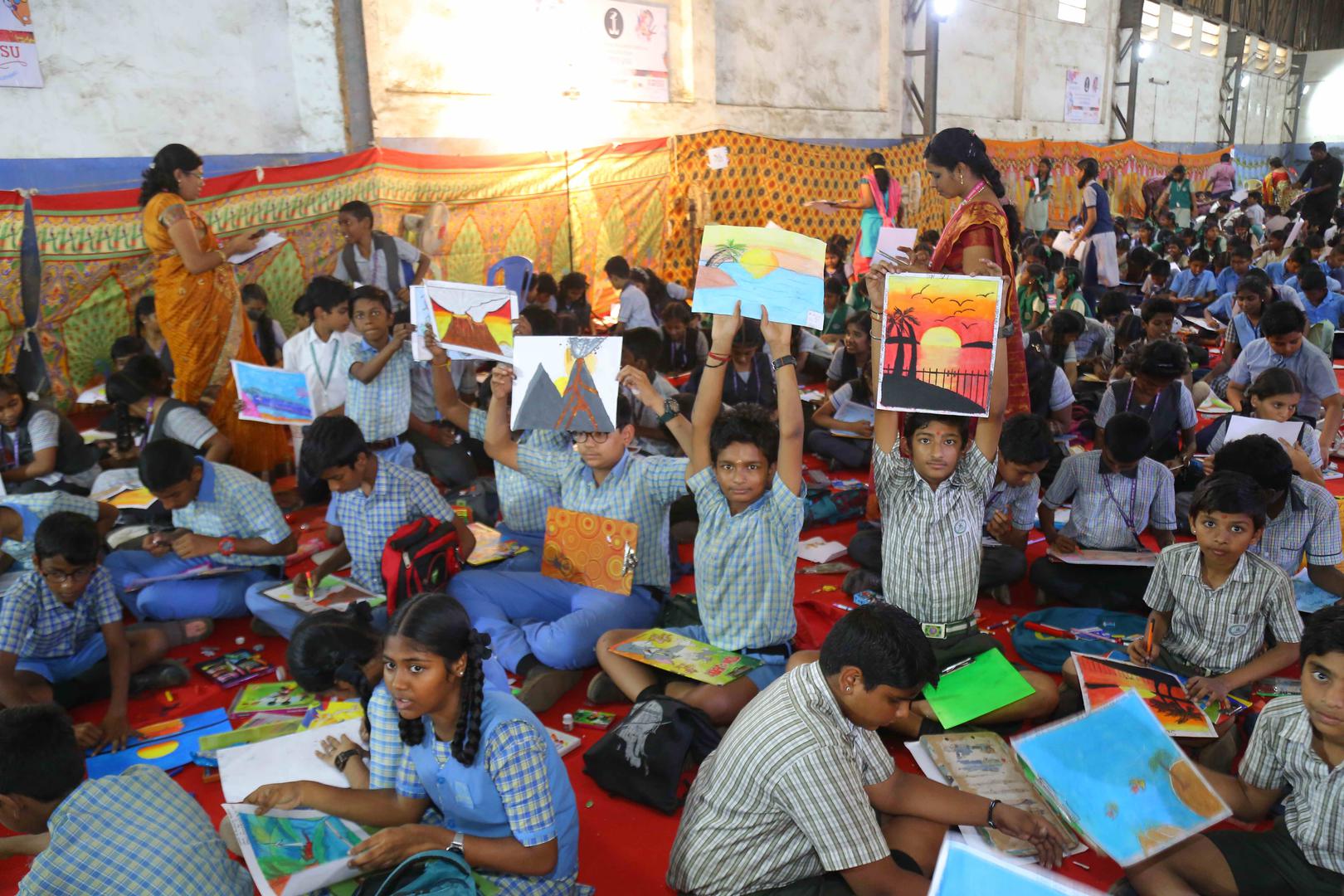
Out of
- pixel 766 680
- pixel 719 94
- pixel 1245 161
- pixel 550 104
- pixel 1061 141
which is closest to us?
pixel 766 680

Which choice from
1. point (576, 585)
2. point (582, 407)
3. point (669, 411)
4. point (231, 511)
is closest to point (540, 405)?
point (582, 407)

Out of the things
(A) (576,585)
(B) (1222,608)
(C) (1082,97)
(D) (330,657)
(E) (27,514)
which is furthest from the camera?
(C) (1082,97)

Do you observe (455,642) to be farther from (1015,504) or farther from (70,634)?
(1015,504)

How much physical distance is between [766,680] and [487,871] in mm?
1252

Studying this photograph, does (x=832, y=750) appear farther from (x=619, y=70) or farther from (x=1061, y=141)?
(x=1061, y=141)

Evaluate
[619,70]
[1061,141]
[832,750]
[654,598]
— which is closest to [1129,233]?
[1061,141]

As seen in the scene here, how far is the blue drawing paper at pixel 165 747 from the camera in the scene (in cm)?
321

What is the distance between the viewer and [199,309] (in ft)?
19.2

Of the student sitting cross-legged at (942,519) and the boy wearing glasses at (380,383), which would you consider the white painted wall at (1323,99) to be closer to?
the boy wearing glasses at (380,383)

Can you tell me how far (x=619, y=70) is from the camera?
34.9 feet

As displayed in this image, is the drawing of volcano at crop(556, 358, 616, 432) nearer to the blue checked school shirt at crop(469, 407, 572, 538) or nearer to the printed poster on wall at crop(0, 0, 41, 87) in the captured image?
the blue checked school shirt at crop(469, 407, 572, 538)

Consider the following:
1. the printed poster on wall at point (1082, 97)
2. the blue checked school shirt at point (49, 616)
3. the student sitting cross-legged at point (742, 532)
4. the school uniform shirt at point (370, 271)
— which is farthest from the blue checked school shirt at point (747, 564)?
the printed poster on wall at point (1082, 97)

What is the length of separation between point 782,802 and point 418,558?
195 centimetres

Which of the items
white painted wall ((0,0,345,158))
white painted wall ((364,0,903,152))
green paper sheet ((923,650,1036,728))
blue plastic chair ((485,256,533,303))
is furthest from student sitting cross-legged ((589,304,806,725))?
white painted wall ((364,0,903,152))
